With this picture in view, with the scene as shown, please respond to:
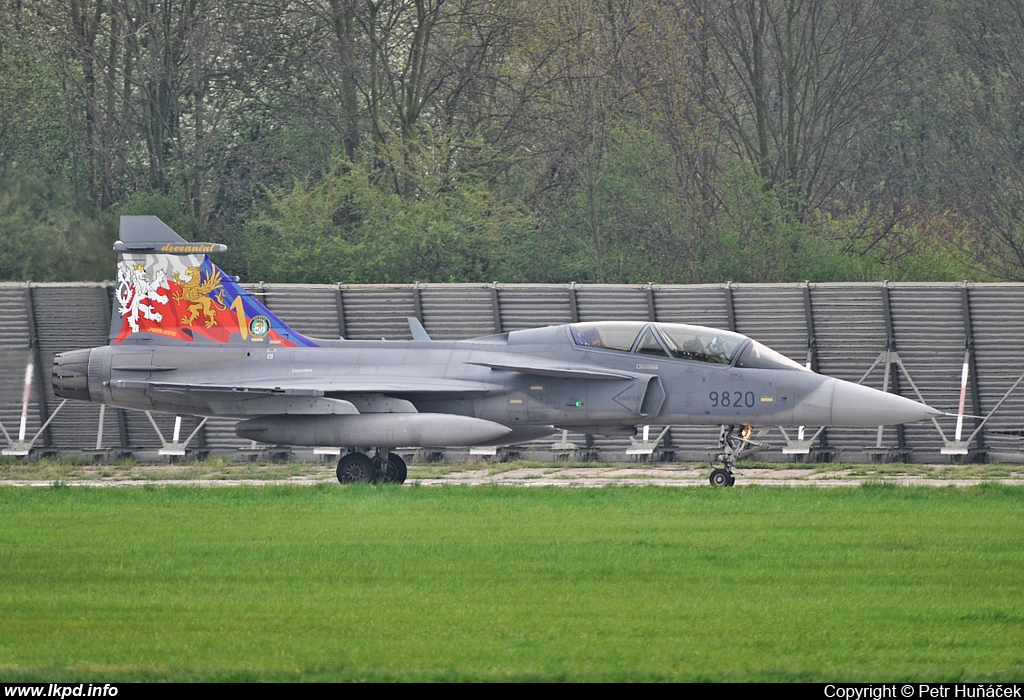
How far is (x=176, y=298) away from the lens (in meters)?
18.5

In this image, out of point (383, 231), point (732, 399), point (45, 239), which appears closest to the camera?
point (732, 399)

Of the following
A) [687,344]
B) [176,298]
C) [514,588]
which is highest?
[176,298]

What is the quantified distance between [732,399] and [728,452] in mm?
792

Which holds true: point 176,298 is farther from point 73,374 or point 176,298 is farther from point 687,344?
point 687,344

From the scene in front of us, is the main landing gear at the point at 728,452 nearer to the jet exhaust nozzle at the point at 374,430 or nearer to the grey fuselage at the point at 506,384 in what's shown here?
the grey fuselage at the point at 506,384

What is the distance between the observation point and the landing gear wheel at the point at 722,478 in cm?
1698

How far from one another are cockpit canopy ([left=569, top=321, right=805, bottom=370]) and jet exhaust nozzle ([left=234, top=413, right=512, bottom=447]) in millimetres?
1798

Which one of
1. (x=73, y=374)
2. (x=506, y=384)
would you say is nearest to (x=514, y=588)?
(x=506, y=384)

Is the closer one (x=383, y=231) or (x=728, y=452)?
(x=728, y=452)

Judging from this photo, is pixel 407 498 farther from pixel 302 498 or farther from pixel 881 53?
pixel 881 53

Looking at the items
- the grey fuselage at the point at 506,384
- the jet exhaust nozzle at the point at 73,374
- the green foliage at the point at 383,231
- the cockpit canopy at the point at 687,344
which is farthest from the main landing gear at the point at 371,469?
the green foliage at the point at 383,231

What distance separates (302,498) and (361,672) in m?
8.51

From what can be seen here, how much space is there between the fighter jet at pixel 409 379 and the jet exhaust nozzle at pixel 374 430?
0.7 inches

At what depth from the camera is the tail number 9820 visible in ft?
55.6
